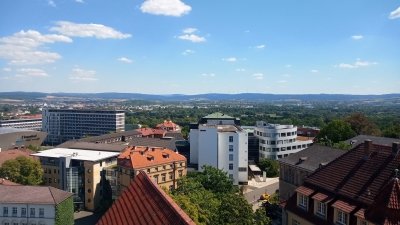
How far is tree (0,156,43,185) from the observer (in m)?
62.3

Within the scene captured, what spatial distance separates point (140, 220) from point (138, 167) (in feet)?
161

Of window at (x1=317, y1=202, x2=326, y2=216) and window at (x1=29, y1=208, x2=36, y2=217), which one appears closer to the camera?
window at (x1=317, y1=202, x2=326, y2=216)

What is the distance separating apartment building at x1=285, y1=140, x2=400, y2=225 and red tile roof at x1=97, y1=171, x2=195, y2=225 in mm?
9645

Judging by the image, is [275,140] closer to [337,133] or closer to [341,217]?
[337,133]

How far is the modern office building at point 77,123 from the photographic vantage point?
179250 mm

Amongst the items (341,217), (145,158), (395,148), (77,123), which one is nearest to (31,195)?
(145,158)

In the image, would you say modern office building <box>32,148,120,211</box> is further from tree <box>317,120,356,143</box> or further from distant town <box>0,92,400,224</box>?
tree <box>317,120,356,143</box>

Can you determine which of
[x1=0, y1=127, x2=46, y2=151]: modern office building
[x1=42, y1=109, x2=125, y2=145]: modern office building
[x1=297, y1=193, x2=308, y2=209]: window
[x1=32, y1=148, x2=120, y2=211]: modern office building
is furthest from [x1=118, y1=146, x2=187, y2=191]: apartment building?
[x1=42, y1=109, x2=125, y2=145]: modern office building

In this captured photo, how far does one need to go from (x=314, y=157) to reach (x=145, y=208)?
4555 cm

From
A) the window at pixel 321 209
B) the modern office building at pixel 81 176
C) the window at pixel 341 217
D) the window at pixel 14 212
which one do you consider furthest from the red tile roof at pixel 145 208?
the modern office building at pixel 81 176

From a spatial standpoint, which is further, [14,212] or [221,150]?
[221,150]

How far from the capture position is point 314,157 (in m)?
55.3

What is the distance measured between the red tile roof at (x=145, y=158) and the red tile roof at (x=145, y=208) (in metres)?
45.3

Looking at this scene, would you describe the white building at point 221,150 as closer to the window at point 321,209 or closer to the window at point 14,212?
the window at point 14,212
